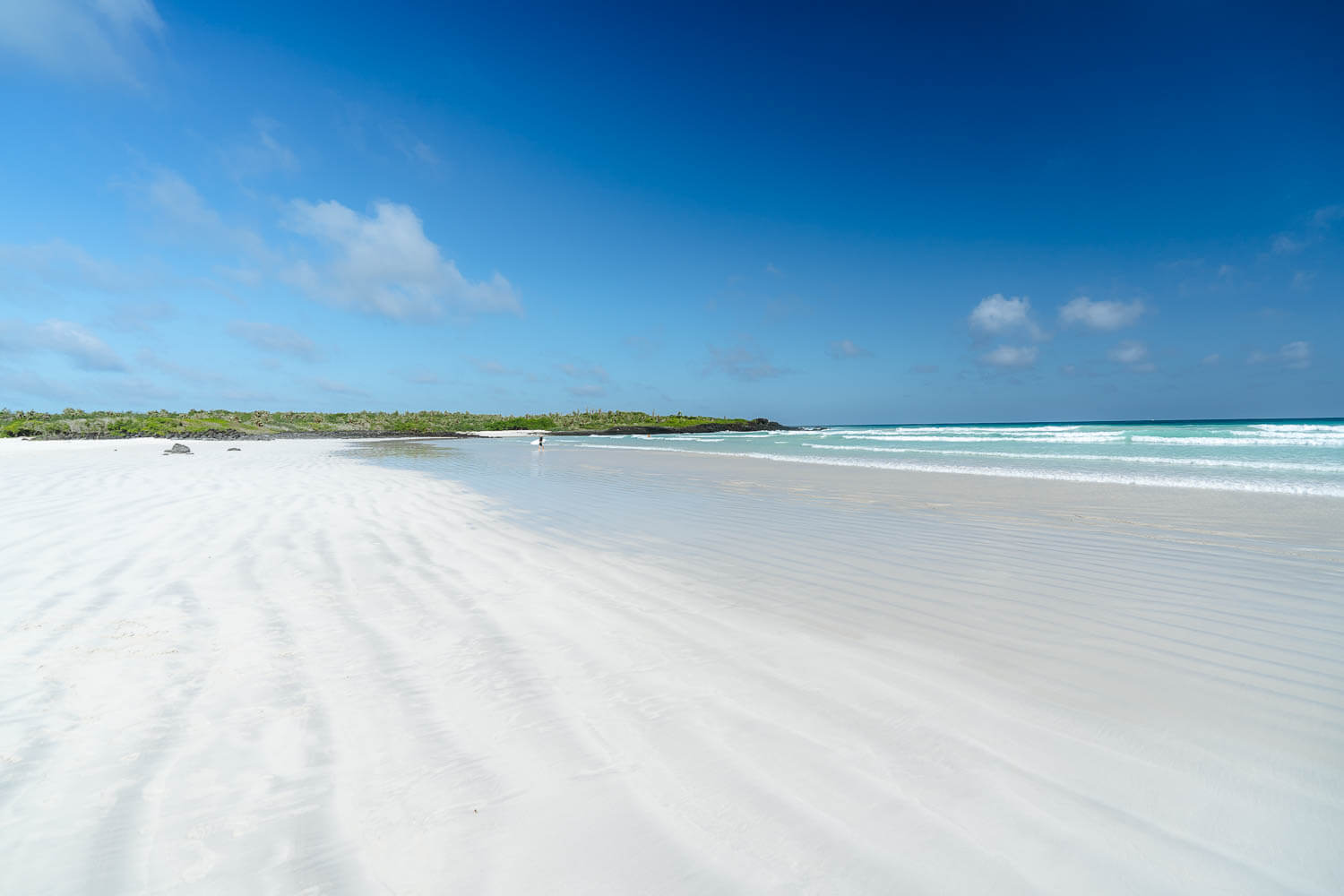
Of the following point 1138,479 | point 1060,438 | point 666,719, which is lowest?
point 666,719

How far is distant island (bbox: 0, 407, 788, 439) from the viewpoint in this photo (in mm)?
36219

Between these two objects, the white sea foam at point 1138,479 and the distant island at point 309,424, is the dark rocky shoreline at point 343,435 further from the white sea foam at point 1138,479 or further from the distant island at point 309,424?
the white sea foam at point 1138,479

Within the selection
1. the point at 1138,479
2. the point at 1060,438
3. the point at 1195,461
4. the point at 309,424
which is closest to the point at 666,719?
the point at 1138,479

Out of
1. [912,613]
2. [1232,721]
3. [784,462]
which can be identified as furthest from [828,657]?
[784,462]

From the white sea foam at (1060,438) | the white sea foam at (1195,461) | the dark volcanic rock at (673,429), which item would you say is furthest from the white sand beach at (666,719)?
the dark volcanic rock at (673,429)

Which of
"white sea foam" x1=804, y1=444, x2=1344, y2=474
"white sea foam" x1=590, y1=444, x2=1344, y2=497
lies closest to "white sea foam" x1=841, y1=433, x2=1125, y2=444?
"white sea foam" x1=804, y1=444, x2=1344, y2=474

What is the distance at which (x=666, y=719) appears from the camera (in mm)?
2773

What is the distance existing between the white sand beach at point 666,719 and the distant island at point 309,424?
40701 mm

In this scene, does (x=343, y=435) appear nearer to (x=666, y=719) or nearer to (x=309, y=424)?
(x=309, y=424)

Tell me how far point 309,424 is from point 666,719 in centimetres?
5963

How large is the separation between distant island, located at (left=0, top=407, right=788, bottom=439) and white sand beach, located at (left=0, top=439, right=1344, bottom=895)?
4070 cm

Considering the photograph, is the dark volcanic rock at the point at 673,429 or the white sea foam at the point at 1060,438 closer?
the white sea foam at the point at 1060,438

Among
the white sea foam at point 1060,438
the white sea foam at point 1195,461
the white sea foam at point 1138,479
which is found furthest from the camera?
the white sea foam at point 1060,438

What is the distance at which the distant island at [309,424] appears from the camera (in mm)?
36219
